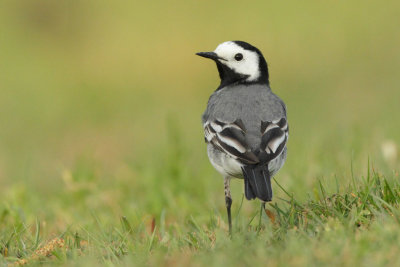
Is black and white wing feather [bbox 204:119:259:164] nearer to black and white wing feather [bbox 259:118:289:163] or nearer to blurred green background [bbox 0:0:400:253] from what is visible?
black and white wing feather [bbox 259:118:289:163]

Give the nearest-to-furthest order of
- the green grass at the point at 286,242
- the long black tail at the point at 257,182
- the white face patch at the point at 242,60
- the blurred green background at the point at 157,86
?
1. the green grass at the point at 286,242
2. the long black tail at the point at 257,182
3. the white face patch at the point at 242,60
4. the blurred green background at the point at 157,86

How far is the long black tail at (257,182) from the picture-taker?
563cm

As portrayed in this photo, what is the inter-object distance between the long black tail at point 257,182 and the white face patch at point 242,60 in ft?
5.29

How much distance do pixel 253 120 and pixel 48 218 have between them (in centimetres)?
280

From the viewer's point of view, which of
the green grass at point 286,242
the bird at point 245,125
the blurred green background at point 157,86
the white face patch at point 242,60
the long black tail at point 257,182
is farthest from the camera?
the blurred green background at point 157,86

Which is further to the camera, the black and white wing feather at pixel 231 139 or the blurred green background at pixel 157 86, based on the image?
the blurred green background at pixel 157 86

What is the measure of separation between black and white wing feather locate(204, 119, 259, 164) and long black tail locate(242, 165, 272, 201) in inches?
3.0

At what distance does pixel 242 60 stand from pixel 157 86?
358 inches

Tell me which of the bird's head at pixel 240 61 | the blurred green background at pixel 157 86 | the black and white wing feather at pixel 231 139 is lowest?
the blurred green background at pixel 157 86

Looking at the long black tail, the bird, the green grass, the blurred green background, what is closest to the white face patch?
the bird

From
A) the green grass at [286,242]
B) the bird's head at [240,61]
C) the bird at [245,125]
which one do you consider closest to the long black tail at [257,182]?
the bird at [245,125]

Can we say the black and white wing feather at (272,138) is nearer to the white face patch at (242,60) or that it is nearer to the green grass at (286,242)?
the green grass at (286,242)

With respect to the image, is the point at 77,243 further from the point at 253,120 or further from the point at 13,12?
the point at 13,12

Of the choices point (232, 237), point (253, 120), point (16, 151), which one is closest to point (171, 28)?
point (16, 151)
